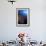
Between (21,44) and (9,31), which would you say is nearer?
(21,44)

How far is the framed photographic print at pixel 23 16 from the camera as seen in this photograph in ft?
21.4

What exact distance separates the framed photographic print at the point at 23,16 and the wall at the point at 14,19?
0.44ft

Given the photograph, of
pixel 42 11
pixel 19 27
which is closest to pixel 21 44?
pixel 19 27

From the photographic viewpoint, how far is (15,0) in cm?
649

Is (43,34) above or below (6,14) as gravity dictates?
below

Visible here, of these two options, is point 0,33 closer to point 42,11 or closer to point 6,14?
point 6,14

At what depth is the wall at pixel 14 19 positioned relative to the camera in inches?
255

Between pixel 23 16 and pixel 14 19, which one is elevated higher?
pixel 23 16

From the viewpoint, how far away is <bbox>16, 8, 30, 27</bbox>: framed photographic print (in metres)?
6.52

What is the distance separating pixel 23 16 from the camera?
657 centimetres

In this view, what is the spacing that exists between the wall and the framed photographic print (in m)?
0.13

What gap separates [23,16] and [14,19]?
0.43 meters

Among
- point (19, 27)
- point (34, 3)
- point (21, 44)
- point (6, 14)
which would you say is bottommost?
point (21, 44)

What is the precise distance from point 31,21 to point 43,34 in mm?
810
